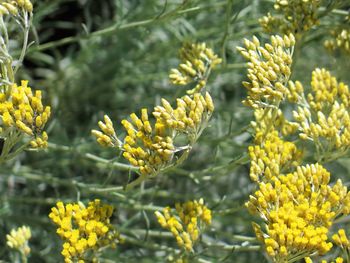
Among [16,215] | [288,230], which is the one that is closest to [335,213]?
[288,230]

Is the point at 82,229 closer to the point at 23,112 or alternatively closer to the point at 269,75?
the point at 23,112

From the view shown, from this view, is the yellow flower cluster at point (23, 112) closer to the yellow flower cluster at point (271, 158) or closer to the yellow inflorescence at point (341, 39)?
the yellow flower cluster at point (271, 158)

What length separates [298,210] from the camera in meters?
1.63

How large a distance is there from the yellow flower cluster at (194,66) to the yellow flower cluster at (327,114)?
0.34m

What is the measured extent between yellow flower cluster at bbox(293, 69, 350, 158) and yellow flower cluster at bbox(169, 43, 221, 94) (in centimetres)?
34

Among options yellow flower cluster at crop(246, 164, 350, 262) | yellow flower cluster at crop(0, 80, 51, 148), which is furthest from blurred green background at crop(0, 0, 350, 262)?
yellow flower cluster at crop(246, 164, 350, 262)

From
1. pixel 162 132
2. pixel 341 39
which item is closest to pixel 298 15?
pixel 341 39

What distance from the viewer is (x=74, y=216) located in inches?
69.5

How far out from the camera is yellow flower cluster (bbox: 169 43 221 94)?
2.06m

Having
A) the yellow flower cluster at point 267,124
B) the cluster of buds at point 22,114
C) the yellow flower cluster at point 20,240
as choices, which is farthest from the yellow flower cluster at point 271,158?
the yellow flower cluster at point 20,240

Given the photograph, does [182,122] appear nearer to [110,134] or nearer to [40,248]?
[110,134]

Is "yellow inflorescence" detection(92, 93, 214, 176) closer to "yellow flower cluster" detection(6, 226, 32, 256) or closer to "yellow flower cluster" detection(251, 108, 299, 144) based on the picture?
"yellow flower cluster" detection(251, 108, 299, 144)

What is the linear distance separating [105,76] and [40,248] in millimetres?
915

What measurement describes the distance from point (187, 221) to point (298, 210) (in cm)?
40
